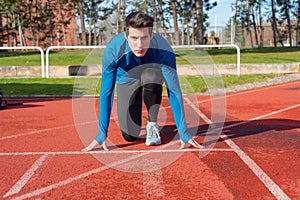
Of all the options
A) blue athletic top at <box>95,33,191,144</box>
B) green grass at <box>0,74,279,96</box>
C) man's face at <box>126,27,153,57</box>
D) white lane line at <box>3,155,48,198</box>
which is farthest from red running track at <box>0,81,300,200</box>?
green grass at <box>0,74,279,96</box>

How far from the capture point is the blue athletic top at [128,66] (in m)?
5.44

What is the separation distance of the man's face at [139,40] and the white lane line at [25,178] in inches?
66.0

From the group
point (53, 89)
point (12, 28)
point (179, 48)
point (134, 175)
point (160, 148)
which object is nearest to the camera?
point (134, 175)

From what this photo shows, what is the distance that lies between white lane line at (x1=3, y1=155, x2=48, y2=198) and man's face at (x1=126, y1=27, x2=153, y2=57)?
1676 mm

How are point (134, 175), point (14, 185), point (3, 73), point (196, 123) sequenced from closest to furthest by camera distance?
point (14, 185), point (134, 175), point (196, 123), point (3, 73)

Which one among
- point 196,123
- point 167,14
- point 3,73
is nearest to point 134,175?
point 196,123

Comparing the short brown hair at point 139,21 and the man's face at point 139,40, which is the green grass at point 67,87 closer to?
the man's face at point 139,40

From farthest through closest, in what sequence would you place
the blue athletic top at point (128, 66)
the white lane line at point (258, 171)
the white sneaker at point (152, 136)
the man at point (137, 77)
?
1. the white sneaker at point (152, 136)
2. the blue athletic top at point (128, 66)
3. the man at point (137, 77)
4. the white lane line at point (258, 171)

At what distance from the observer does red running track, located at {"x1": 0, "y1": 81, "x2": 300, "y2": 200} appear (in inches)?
162

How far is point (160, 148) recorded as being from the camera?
19.3ft

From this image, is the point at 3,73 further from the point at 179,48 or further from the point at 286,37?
the point at 286,37

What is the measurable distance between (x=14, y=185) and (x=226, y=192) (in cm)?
198

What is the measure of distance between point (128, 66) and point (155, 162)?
1344 millimetres

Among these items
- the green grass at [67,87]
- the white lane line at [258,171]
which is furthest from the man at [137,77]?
the green grass at [67,87]
